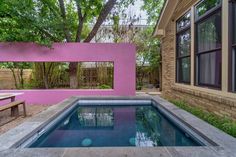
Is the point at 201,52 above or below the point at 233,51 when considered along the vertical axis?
above

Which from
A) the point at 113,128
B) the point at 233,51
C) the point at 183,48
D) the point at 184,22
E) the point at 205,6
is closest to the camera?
the point at 233,51

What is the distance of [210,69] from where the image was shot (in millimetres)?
6094

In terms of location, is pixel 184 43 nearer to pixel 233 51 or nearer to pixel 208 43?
pixel 208 43

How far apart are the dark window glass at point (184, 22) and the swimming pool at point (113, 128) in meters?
2.74

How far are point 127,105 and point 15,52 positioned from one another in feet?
16.5

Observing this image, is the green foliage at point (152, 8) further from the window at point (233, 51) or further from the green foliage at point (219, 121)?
the window at point (233, 51)

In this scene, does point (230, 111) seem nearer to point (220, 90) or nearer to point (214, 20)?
point (220, 90)

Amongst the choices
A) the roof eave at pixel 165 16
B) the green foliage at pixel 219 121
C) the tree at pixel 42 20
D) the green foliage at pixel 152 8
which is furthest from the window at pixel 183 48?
the green foliage at pixel 152 8

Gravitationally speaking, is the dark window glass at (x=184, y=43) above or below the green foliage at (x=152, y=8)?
below

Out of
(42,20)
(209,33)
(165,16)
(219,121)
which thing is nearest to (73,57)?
(42,20)

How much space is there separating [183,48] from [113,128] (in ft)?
13.4

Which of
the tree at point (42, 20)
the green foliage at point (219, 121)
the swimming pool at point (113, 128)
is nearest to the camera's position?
the green foliage at point (219, 121)

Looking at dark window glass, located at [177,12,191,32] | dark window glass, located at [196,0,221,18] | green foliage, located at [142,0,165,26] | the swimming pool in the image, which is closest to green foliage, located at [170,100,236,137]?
the swimming pool

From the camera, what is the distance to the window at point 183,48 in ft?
25.6
